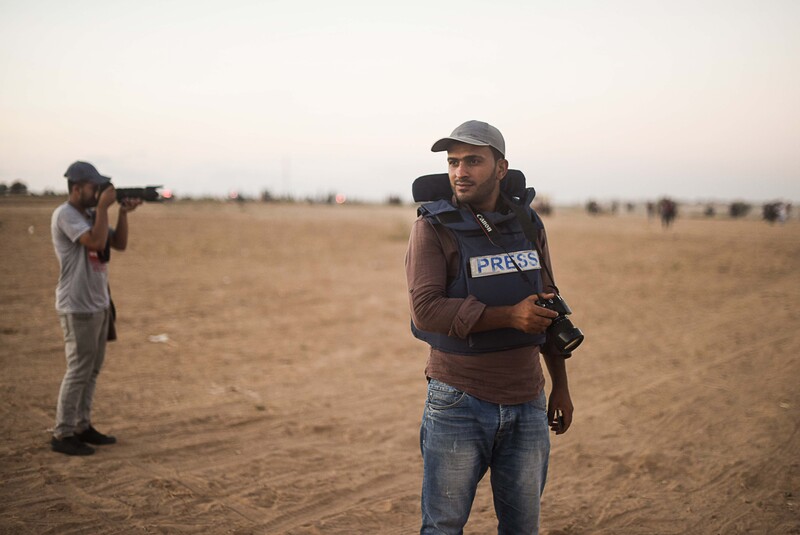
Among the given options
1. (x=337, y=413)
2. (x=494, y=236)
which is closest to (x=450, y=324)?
(x=494, y=236)

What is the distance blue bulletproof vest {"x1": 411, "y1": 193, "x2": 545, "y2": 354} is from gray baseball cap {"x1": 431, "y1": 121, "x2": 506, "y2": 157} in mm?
284

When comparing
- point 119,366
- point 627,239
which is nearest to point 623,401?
point 119,366

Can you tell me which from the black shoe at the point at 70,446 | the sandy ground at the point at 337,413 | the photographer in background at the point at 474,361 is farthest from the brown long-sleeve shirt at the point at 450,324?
the black shoe at the point at 70,446

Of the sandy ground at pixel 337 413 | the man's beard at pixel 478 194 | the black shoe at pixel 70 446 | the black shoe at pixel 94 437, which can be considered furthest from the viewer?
the black shoe at pixel 94 437

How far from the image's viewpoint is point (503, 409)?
Answer: 2377 millimetres

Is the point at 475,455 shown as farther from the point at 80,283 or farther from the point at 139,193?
the point at 139,193

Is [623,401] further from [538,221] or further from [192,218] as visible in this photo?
[192,218]

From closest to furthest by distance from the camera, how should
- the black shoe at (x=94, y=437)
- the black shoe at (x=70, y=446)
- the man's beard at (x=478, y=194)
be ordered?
→ the man's beard at (x=478, y=194), the black shoe at (x=70, y=446), the black shoe at (x=94, y=437)

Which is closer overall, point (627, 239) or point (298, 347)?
point (298, 347)

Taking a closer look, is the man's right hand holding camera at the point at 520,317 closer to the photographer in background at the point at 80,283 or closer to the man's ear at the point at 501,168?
the man's ear at the point at 501,168

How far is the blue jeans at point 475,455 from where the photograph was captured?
2.38 metres

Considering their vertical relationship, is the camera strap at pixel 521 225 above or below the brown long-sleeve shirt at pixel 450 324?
above

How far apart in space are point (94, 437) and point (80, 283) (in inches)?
55.1

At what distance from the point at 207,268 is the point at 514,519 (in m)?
15.1
